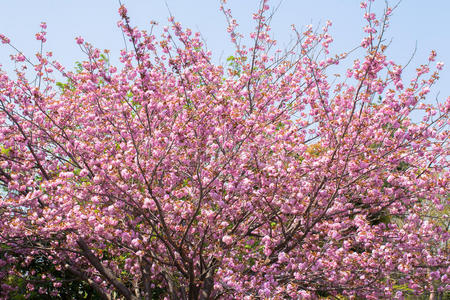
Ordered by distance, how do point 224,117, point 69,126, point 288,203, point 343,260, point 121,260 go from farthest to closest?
point 121,260 < point 69,126 < point 343,260 < point 288,203 < point 224,117

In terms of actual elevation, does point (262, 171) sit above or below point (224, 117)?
below

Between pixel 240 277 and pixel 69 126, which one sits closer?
pixel 240 277

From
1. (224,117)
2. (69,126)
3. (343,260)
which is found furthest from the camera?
(69,126)

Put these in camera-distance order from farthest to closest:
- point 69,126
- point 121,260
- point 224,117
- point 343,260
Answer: point 121,260 < point 69,126 < point 343,260 < point 224,117

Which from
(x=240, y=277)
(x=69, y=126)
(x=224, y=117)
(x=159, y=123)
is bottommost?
(x=240, y=277)

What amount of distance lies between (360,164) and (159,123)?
134 inches

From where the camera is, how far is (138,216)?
6.75 m

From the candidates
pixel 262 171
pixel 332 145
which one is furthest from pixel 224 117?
pixel 332 145

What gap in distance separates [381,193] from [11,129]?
667 centimetres

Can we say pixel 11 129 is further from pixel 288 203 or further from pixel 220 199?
pixel 288 203

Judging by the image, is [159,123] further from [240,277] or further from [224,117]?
[240,277]

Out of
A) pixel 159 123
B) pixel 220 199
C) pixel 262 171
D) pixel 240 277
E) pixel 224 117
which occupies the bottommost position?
pixel 240 277

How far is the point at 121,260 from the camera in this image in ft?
30.7

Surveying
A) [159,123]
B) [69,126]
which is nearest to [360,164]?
[159,123]
